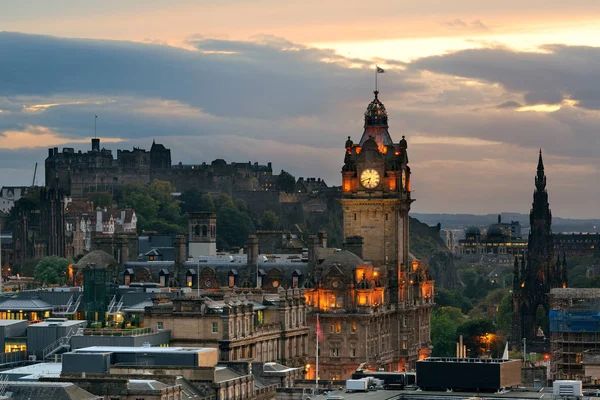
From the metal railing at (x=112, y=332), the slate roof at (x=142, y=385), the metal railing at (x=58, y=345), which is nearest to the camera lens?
the slate roof at (x=142, y=385)

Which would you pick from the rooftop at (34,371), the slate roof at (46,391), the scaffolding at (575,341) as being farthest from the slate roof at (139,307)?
the slate roof at (46,391)

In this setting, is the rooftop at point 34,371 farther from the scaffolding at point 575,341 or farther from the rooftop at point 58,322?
the scaffolding at point 575,341

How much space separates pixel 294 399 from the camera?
470 ft

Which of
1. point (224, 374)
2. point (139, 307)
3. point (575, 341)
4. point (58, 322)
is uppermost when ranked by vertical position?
point (139, 307)

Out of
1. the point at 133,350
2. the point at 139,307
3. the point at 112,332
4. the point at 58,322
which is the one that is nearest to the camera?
the point at 133,350

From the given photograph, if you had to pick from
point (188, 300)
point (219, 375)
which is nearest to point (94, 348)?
point (219, 375)

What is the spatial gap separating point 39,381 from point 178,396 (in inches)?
336

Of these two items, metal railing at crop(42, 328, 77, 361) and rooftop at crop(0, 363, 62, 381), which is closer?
rooftop at crop(0, 363, 62, 381)

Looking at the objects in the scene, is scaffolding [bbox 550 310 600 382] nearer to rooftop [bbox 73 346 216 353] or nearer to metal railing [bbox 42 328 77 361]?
metal railing [bbox 42 328 77 361]

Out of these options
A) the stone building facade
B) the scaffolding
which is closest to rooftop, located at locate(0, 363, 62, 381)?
the stone building facade

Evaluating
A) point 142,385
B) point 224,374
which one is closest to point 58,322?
point 224,374

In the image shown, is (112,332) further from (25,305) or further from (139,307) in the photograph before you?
(25,305)

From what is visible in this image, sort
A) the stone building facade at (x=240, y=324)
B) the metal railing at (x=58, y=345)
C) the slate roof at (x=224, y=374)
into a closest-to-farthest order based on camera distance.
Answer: the slate roof at (x=224, y=374), the metal railing at (x=58, y=345), the stone building facade at (x=240, y=324)

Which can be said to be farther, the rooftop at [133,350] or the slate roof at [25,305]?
the slate roof at [25,305]
